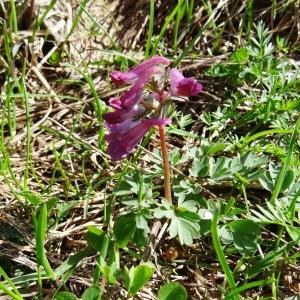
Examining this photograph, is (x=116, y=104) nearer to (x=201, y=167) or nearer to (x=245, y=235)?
(x=201, y=167)

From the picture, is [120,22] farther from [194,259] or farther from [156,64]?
[194,259]

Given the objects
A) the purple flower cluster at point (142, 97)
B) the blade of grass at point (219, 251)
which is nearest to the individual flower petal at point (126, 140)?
the purple flower cluster at point (142, 97)

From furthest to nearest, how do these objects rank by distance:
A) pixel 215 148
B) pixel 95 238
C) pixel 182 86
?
pixel 215 148, pixel 95 238, pixel 182 86

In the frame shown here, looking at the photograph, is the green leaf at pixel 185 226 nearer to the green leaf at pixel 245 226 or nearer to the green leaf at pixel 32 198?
the green leaf at pixel 245 226

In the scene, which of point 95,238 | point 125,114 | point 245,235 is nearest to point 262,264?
point 245,235

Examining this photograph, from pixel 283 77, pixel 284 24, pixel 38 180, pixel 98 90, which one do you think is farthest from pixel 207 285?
pixel 284 24
